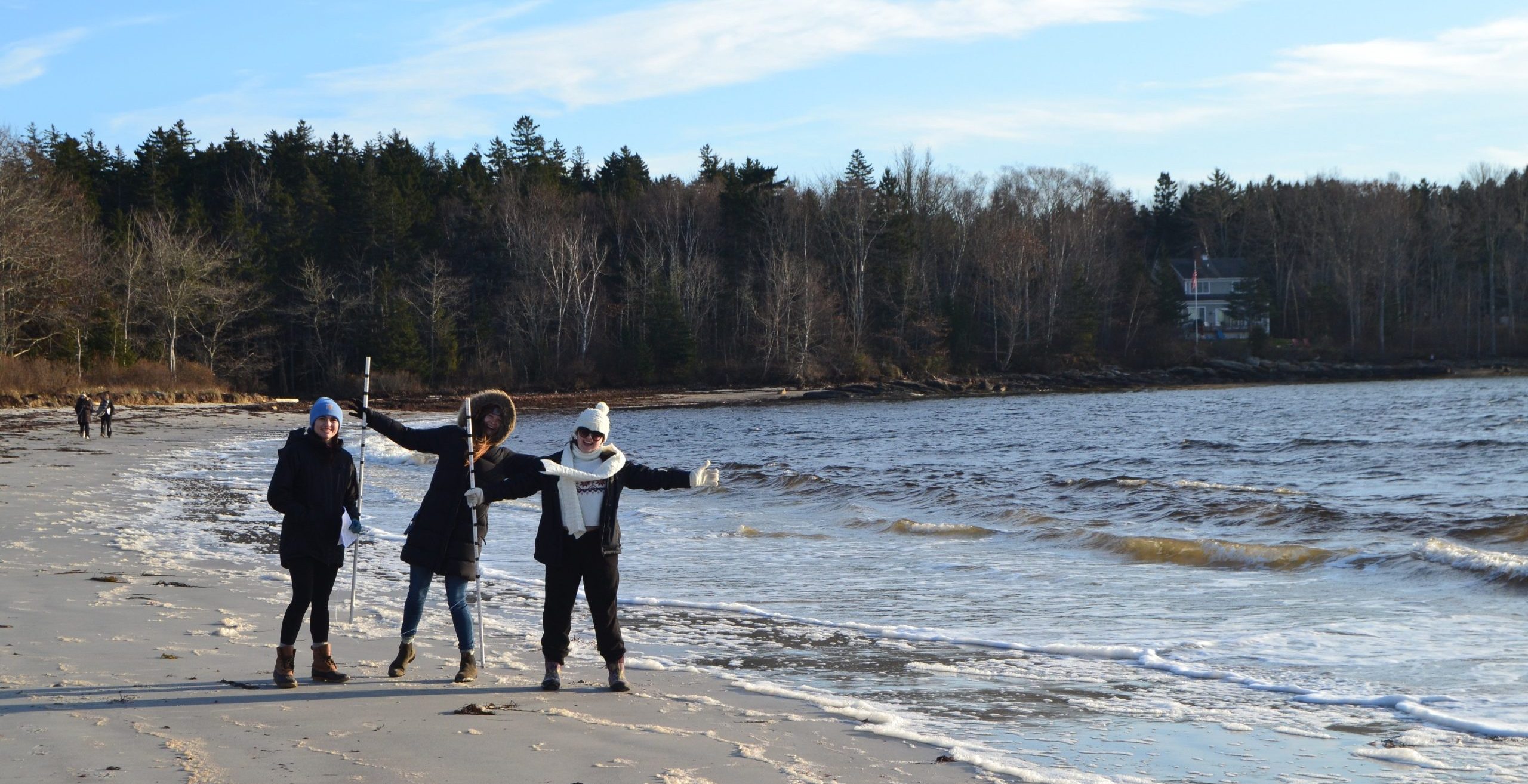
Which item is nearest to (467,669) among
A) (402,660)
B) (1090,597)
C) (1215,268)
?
(402,660)

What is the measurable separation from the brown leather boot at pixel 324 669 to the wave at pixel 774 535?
9.00 metres

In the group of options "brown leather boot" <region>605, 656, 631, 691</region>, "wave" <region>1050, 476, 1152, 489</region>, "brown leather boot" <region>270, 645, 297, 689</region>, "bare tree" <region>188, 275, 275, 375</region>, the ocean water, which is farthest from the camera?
"bare tree" <region>188, 275, 275, 375</region>

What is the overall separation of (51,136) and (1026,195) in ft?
211

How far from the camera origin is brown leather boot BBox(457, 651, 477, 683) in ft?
21.8

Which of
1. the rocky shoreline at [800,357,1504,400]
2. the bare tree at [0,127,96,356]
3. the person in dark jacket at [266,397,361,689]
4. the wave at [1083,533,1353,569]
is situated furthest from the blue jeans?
the rocky shoreline at [800,357,1504,400]

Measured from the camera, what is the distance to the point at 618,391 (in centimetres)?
6744

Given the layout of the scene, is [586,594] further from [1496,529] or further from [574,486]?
[1496,529]

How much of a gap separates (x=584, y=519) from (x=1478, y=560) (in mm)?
9253

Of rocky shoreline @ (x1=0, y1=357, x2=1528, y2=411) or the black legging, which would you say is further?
rocky shoreline @ (x1=0, y1=357, x2=1528, y2=411)

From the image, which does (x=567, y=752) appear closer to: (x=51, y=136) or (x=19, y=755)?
(x=19, y=755)

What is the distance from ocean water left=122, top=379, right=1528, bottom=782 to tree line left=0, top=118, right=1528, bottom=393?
38768 millimetres

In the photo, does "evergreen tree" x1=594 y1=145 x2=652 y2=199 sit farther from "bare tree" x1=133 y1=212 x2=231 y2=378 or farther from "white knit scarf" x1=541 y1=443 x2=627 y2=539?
"white knit scarf" x1=541 y1=443 x2=627 y2=539

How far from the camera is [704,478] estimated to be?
6633mm

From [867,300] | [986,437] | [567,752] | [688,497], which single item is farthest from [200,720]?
[867,300]
